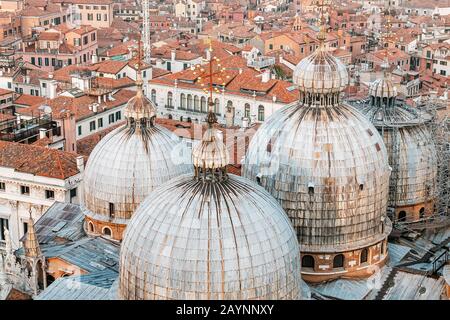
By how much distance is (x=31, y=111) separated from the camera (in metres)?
49.6

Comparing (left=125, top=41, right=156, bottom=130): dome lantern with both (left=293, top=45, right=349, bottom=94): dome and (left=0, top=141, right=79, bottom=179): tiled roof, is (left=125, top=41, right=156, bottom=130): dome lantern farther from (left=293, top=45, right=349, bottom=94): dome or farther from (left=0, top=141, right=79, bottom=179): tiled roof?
(left=0, top=141, right=79, bottom=179): tiled roof

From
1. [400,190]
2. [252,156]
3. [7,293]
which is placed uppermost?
[252,156]

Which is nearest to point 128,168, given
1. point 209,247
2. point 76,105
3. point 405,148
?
point 209,247

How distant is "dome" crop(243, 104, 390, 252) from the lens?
87.2 ft

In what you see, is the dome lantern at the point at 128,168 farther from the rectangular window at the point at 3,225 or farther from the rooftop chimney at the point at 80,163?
the rectangular window at the point at 3,225

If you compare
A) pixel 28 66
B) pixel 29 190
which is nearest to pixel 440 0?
pixel 28 66

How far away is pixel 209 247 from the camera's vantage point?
21375 millimetres

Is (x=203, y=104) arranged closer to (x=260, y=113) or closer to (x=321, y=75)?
(x=260, y=113)

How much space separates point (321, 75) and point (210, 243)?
8.68 meters

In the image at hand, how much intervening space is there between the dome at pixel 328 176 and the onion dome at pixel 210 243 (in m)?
3.62

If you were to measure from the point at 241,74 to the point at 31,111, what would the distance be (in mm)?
13866

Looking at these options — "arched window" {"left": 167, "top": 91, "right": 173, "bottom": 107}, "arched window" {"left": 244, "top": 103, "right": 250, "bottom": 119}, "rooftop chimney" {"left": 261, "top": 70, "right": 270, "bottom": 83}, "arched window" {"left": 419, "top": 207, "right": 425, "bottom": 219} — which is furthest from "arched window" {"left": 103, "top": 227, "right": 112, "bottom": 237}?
"arched window" {"left": 167, "top": 91, "right": 173, "bottom": 107}
